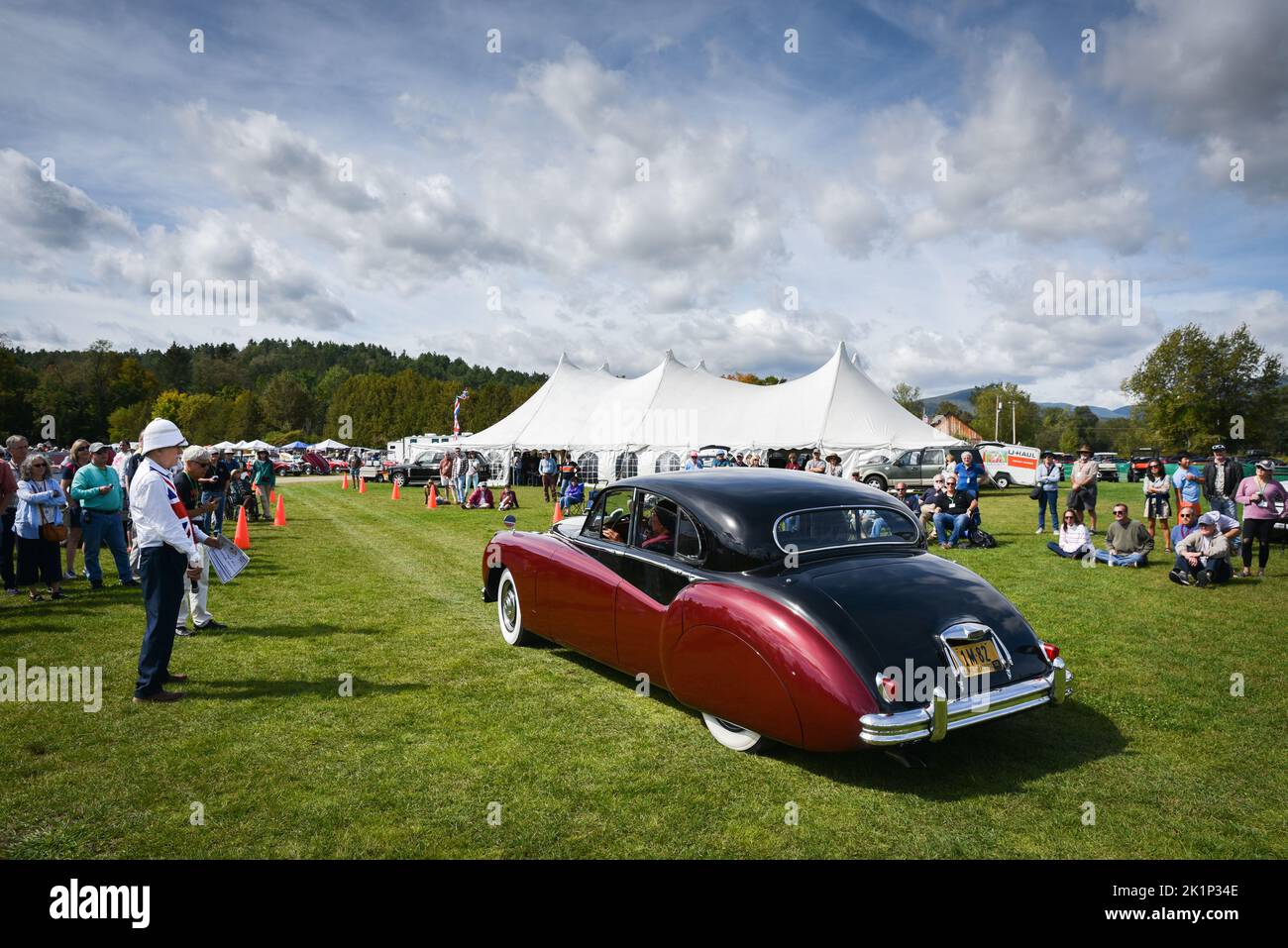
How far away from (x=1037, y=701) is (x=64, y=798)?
18.0 feet

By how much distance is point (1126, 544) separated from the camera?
472 inches

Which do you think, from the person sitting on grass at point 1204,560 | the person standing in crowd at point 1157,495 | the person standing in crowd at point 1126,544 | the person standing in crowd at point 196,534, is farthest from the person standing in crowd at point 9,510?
the person standing in crowd at point 1157,495

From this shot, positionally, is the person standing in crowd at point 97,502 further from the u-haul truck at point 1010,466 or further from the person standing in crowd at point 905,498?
the u-haul truck at point 1010,466

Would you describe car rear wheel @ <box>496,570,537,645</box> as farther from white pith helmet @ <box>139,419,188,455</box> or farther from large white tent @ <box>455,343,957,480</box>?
large white tent @ <box>455,343,957,480</box>

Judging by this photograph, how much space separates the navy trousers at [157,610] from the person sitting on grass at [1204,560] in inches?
477

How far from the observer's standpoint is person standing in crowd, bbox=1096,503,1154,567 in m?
11.8

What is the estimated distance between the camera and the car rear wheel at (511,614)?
703 centimetres

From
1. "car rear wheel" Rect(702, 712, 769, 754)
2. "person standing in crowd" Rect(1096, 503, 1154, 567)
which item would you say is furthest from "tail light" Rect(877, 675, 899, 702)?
"person standing in crowd" Rect(1096, 503, 1154, 567)

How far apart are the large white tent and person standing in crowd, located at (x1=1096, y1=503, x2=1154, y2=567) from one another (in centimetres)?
1510

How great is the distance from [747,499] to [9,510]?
32.6 ft

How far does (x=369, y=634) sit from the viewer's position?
7.63 meters

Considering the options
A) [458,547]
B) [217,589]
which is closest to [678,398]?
[458,547]
